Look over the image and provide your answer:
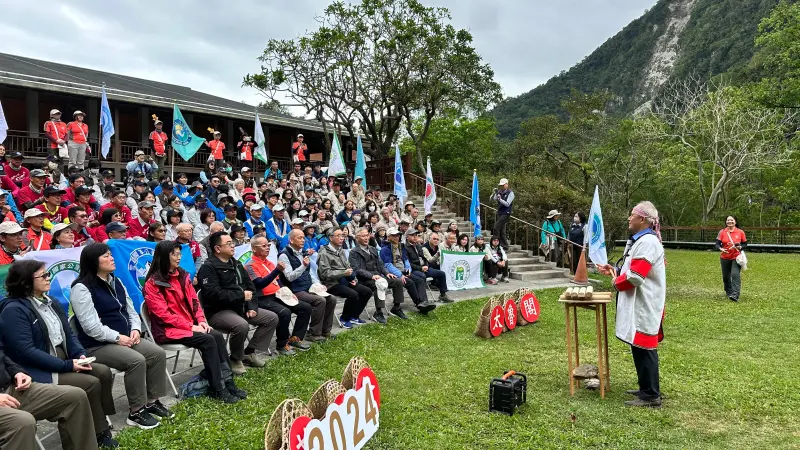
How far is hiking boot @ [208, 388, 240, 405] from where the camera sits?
4.90 metres

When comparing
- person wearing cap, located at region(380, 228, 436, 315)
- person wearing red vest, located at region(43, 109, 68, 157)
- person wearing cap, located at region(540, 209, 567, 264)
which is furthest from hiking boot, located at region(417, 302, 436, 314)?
person wearing red vest, located at region(43, 109, 68, 157)

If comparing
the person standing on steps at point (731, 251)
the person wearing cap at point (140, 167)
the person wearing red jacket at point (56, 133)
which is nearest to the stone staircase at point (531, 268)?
the person standing on steps at point (731, 251)

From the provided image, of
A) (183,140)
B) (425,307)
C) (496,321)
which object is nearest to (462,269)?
(425,307)

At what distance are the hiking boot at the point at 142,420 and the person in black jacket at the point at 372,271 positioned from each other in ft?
14.1

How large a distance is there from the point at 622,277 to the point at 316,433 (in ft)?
10.8

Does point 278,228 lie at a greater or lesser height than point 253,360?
greater

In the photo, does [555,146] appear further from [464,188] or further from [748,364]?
[748,364]

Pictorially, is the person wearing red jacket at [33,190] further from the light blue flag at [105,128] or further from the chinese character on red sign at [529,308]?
the chinese character on red sign at [529,308]

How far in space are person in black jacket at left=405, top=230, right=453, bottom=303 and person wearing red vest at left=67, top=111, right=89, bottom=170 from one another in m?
8.39

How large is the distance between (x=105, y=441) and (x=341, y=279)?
14.7 feet

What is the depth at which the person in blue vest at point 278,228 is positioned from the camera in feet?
31.0

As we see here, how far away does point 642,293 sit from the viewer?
5117 mm

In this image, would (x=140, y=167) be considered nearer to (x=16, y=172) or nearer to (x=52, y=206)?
(x=16, y=172)

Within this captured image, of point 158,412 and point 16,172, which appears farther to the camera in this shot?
point 16,172
